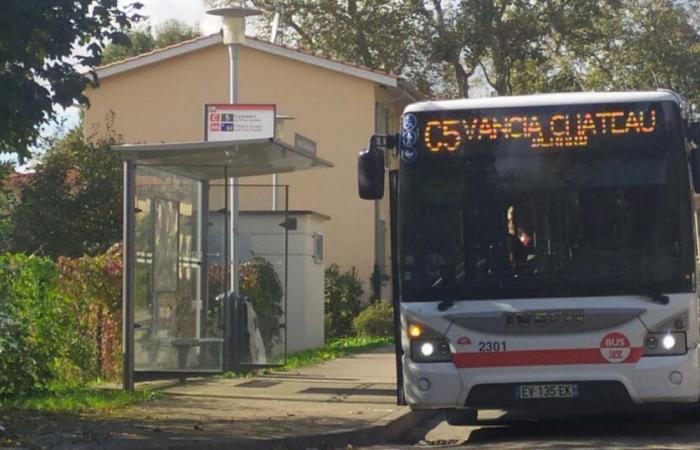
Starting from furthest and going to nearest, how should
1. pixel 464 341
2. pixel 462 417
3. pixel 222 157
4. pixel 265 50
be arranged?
pixel 265 50
pixel 222 157
pixel 462 417
pixel 464 341

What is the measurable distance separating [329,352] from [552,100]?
1202cm

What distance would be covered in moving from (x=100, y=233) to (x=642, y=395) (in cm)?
1747

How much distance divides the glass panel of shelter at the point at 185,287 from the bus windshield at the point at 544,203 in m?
5.30

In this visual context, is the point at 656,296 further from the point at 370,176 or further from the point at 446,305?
the point at 370,176

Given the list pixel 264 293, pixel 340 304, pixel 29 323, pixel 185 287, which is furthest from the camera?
pixel 340 304

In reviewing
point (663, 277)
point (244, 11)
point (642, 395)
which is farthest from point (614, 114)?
point (244, 11)

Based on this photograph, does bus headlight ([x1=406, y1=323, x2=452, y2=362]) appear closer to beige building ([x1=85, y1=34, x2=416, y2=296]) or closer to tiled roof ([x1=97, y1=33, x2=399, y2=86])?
beige building ([x1=85, y1=34, x2=416, y2=296])

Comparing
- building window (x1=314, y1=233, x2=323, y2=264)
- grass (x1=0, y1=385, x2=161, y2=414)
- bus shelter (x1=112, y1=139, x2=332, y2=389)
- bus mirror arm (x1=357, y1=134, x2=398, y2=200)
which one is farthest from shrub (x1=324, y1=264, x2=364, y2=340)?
bus mirror arm (x1=357, y1=134, x2=398, y2=200)

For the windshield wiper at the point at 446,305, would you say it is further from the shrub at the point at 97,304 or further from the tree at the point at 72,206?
the tree at the point at 72,206

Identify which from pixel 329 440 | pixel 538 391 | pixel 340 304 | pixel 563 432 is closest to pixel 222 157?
pixel 329 440

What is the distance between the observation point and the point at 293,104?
33531mm

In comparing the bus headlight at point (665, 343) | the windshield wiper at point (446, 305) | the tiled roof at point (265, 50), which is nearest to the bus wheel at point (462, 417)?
the windshield wiper at point (446, 305)

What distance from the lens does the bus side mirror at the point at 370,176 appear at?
11602 mm

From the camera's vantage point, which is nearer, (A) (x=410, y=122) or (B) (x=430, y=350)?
(B) (x=430, y=350)
